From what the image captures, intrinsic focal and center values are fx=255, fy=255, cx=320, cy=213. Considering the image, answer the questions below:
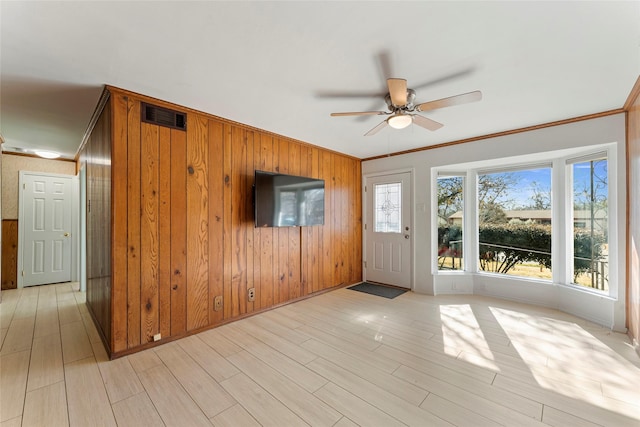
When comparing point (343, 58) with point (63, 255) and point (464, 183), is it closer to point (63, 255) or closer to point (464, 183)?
point (464, 183)

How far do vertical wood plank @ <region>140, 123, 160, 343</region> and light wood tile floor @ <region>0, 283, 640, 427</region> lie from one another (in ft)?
0.97

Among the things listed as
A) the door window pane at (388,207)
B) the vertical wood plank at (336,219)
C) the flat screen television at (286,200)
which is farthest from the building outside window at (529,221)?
the flat screen television at (286,200)

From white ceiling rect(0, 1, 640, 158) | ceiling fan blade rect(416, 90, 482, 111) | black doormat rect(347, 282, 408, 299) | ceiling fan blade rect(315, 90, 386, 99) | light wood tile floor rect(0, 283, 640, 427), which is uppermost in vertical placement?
white ceiling rect(0, 1, 640, 158)

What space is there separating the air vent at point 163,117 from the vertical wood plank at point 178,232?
78 millimetres

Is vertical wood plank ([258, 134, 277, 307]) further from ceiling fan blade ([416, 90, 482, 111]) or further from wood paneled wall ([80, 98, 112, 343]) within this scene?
ceiling fan blade ([416, 90, 482, 111])

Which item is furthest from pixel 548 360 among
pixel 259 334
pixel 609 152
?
pixel 259 334

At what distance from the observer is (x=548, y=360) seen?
215 cm

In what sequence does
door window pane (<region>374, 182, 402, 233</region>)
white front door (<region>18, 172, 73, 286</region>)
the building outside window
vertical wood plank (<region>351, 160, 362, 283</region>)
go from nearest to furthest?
1. the building outside window
2. white front door (<region>18, 172, 73, 286</region>)
3. door window pane (<region>374, 182, 402, 233</region>)
4. vertical wood plank (<region>351, 160, 362, 283</region>)

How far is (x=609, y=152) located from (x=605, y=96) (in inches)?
32.2

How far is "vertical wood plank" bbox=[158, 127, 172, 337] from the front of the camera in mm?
2443

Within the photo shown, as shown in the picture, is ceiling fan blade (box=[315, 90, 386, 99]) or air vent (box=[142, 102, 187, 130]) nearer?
ceiling fan blade (box=[315, 90, 386, 99])

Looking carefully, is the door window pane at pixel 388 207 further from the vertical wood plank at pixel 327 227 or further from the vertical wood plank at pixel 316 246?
the vertical wood plank at pixel 316 246

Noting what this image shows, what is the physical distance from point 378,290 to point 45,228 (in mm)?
5947

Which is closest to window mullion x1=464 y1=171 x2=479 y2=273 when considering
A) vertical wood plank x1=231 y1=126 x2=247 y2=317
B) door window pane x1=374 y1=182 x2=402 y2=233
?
door window pane x1=374 y1=182 x2=402 y2=233
